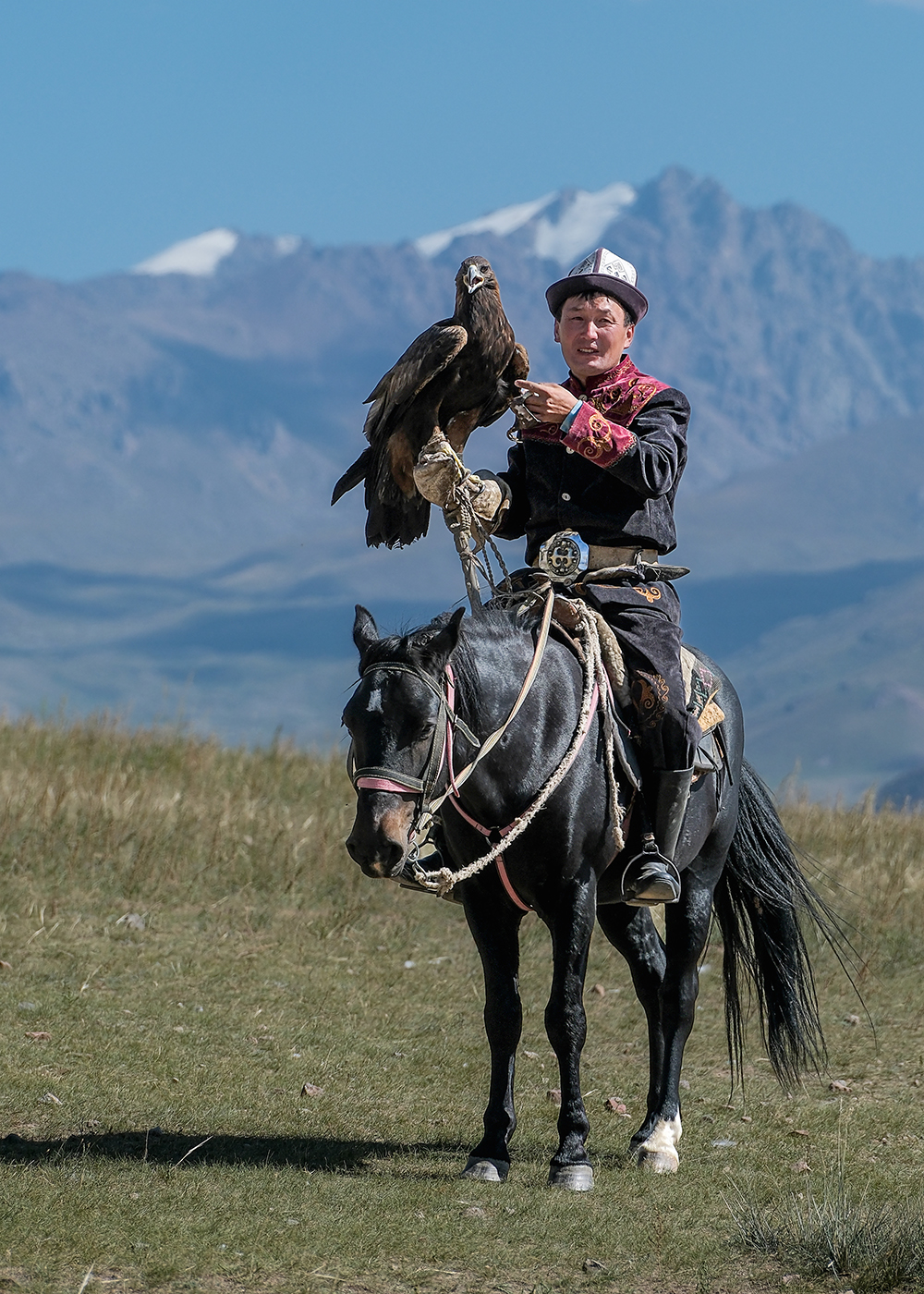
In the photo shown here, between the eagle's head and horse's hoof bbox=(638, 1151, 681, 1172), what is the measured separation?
324 centimetres

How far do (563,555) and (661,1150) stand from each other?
7.47 feet

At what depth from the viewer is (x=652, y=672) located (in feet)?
17.8

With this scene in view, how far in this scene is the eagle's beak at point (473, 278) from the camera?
15.8 ft

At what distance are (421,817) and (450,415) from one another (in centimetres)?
136

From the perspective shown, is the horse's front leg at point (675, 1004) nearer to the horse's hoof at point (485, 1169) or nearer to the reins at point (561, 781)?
the horse's hoof at point (485, 1169)

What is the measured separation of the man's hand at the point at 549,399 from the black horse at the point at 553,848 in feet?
2.34

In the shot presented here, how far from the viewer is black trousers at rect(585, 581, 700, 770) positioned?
5418 mm

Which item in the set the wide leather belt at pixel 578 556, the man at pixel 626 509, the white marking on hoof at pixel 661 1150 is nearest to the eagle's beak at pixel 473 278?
the man at pixel 626 509

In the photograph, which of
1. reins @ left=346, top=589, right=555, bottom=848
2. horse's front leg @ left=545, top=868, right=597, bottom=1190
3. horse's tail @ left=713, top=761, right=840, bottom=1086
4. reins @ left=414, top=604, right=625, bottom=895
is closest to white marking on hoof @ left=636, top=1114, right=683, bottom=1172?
horse's front leg @ left=545, top=868, right=597, bottom=1190

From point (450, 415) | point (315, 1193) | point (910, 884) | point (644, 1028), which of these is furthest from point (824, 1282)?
point (910, 884)

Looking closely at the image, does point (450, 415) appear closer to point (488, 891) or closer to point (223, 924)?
point (488, 891)

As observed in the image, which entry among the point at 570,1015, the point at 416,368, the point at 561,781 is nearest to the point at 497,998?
the point at 570,1015

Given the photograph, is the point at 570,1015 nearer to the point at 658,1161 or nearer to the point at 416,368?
the point at 658,1161

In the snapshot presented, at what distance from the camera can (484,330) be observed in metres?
4.80
